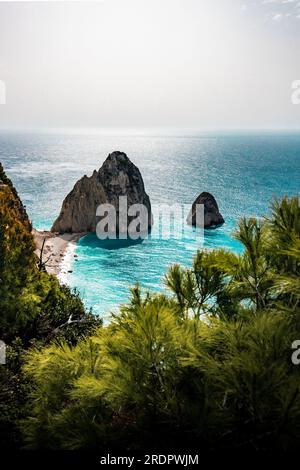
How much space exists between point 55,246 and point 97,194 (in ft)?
42.4

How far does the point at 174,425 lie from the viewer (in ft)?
17.3

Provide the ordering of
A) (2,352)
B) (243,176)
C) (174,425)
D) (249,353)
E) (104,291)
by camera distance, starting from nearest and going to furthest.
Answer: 1. (249,353)
2. (174,425)
3. (2,352)
4. (104,291)
5. (243,176)

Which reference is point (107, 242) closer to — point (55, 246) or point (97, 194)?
point (55, 246)

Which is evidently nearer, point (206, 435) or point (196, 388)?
point (206, 435)

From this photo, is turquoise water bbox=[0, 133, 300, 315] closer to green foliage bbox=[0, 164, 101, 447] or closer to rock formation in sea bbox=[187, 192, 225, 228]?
rock formation in sea bbox=[187, 192, 225, 228]

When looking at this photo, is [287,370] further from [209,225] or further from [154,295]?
[209,225]

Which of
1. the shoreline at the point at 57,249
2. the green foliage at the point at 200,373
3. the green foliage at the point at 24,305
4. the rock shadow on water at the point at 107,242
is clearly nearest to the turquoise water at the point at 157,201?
the rock shadow on water at the point at 107,242

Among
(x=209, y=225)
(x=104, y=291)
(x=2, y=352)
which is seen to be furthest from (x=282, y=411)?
(x=209, y=225)

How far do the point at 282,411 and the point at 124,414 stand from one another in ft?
8.54

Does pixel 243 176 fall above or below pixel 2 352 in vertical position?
above

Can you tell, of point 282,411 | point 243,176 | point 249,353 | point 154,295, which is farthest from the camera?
point 243,176

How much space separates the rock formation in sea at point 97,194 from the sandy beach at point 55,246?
2132mm

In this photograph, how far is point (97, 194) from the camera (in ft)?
208

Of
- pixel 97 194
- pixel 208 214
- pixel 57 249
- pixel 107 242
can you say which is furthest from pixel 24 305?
pixel 208 214
